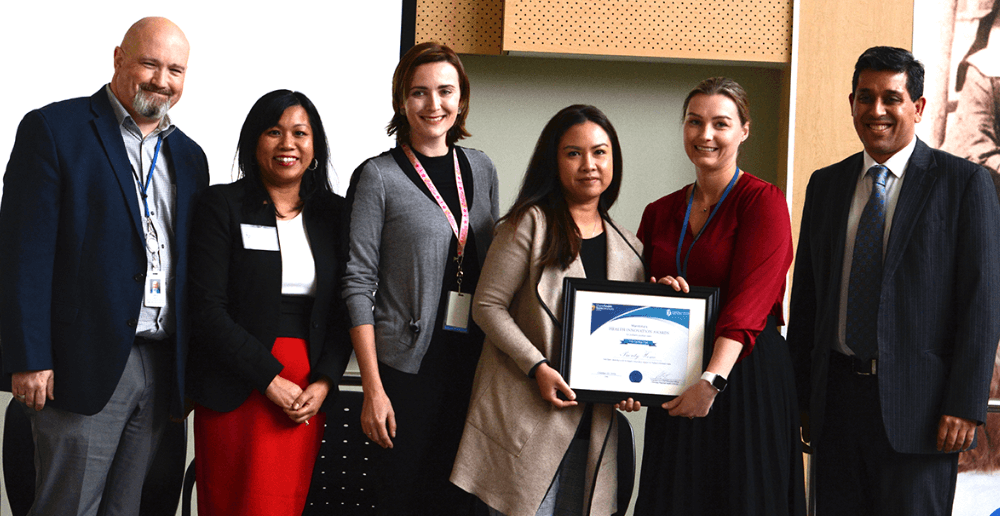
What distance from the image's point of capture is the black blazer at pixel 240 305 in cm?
203

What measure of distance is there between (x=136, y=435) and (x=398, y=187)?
110 cm

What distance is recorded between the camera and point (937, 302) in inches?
80.4

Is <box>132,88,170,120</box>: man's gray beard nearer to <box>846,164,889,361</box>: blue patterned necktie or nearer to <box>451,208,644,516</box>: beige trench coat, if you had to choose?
<box>451,208,644,516</box>: beige trench coat

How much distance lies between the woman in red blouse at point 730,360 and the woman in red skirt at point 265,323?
1024 mm

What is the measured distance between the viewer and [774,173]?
4.05 metres

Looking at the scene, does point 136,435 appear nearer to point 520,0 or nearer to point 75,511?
point 75,511

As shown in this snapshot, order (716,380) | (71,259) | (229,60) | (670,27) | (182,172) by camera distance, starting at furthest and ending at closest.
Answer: (670,27), (229,60), (182,172), (71,259), (716,380)

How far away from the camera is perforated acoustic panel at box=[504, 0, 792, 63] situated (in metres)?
3.78

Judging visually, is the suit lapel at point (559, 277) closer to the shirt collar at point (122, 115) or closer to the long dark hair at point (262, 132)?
the long dark hair at point (262, 132)

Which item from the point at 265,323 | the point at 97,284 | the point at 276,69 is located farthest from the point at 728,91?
the point at 276,69

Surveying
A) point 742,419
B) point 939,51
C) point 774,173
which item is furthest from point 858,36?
point 742,419

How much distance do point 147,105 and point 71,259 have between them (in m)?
0.52

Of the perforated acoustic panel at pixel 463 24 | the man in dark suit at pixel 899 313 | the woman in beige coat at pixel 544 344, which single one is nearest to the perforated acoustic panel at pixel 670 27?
the perforated acoustic panel at pixel 463 24

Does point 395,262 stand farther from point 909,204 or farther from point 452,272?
point 909,204
